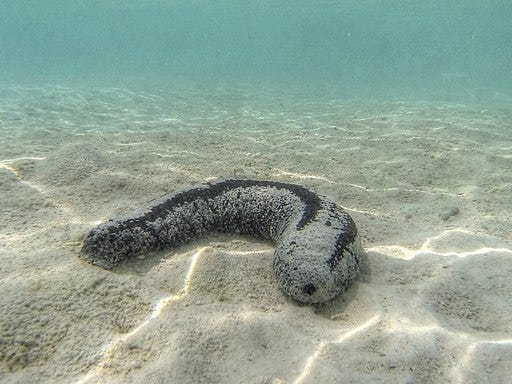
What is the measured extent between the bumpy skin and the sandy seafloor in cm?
12

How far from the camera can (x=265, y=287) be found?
8.50 ft

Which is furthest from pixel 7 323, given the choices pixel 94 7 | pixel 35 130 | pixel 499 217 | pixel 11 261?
pixel 94 7

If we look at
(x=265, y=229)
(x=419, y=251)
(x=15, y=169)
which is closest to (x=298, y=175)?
(x=265, y=229)

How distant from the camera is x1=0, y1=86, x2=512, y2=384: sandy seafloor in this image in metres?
1.91

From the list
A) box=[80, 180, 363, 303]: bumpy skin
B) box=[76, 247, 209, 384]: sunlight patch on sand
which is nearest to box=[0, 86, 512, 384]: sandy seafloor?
box=[76, 247, 209, 384]: sunlight patch on sand

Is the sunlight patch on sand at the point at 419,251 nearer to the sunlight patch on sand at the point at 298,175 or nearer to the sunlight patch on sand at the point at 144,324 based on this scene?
the sunlight patch on sand at the point at 298,175

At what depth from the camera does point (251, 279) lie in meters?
2.67

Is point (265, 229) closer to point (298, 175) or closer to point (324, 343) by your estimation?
point (324, 343)

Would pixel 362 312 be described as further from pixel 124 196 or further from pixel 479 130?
pixel 479 130

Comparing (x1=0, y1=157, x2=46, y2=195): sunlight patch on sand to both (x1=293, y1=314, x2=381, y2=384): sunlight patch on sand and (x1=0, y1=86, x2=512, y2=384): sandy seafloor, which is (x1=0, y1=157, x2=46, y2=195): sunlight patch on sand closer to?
(x1=0, y1=86, x2=512, y2=384): sandy seafloor

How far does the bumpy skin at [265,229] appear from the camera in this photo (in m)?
2.46

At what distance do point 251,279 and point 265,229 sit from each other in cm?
62

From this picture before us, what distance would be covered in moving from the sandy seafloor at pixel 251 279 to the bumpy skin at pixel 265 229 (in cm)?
12

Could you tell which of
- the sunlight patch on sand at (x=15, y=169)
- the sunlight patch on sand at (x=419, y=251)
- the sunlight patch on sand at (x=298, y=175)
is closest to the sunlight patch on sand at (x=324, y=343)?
the sunlight patch on sand at (x=419, y=251)
